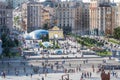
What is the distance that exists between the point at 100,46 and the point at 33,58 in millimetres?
17281

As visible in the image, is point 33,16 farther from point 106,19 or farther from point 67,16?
point 106,19

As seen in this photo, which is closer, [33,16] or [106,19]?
[106,19]

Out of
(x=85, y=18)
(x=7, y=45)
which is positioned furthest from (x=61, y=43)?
(x=85, y=18)

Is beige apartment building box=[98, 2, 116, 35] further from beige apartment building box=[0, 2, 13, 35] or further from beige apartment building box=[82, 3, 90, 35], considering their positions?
beige apartment building box=[0, 2, 13, 35]

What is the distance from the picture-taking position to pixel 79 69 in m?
43.8

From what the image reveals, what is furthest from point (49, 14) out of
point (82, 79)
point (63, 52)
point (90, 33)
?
point (82, 79)

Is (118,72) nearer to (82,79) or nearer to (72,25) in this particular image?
(82,79)

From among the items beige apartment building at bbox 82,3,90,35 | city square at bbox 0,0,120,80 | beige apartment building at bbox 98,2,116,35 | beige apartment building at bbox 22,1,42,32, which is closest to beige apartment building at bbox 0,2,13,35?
city square at bbox 0,0,120,80

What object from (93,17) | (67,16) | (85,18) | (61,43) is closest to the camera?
(61,43)

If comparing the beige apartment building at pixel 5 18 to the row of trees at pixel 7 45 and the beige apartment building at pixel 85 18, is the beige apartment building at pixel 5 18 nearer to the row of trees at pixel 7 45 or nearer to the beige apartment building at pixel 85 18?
the row of trees at pixel 7 45

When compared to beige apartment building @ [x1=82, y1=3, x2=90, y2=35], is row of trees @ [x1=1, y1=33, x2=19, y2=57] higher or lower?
lower

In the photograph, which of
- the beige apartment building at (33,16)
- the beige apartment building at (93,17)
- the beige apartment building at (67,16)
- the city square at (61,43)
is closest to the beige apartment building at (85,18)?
the city square at (61,43)

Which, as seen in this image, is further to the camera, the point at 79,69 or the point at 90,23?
the point at 90,23

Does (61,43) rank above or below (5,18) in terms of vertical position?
below
